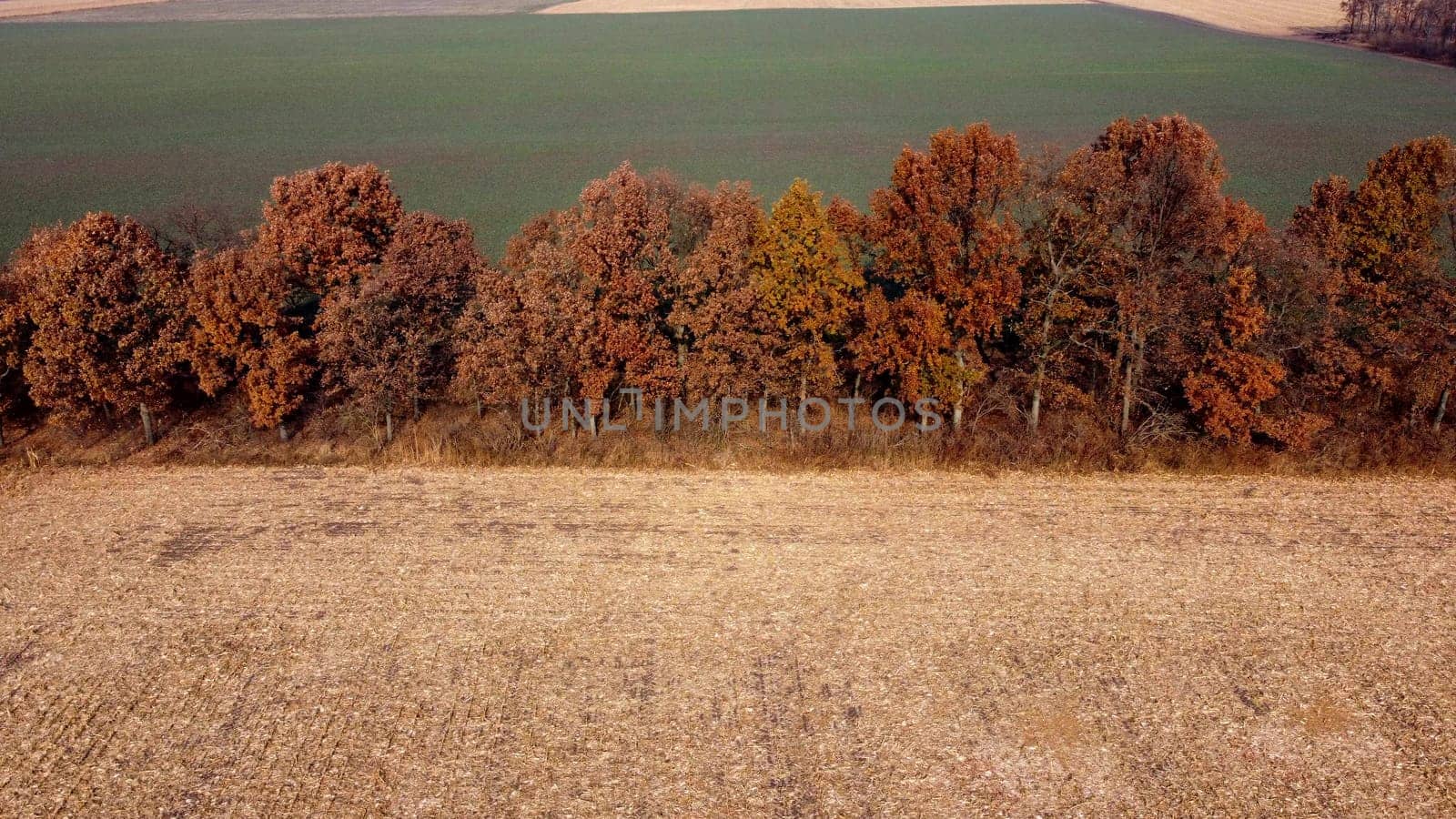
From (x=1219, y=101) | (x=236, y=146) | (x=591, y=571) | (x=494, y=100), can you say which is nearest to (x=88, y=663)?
(x=591, y=571)

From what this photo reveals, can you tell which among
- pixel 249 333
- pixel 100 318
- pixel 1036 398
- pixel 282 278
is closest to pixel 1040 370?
pixel 1036 398

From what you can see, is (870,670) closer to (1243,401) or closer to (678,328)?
(678,328)

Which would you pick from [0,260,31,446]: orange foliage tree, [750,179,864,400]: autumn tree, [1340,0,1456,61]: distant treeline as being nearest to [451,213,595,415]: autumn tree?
[750,179,864,400]: autumn tree

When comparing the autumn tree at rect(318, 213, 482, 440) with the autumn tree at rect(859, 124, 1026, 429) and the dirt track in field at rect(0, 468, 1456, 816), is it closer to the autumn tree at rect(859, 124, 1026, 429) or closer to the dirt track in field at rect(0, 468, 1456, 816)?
the dirt track in field at rect(0, 468, 1456, 816)

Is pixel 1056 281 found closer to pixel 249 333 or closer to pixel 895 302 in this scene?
pixel 895 302

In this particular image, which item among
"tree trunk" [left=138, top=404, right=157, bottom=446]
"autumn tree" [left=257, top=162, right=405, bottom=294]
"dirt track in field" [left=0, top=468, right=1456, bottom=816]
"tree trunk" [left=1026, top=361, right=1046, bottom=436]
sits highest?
"autumn tree" [left=257, top=162, right=405, bottom=294]

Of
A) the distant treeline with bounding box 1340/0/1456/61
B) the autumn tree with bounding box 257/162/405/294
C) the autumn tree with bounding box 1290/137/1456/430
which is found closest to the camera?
the autumn tree with bounding box 1290/137/1456/430
